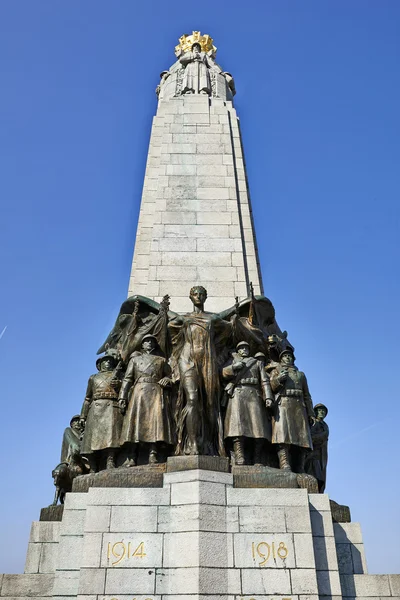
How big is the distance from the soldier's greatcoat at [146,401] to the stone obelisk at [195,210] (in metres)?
2.03

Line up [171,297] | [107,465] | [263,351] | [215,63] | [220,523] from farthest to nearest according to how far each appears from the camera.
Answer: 1. [215,63]
2. [171,297]
3. [263,351]
4. [107,465]
5. [220,523]

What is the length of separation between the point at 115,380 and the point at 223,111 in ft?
28.9

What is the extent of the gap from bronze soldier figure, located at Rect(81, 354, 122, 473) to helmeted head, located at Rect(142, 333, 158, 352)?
735mm

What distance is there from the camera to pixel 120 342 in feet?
35.2

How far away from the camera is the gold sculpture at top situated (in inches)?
773

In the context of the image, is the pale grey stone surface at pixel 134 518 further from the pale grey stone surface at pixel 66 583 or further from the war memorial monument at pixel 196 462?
the pale grey stone surface at pixel 66 583

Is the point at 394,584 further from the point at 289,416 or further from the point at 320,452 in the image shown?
the point at 320,452

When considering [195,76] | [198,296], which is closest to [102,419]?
[198,296]

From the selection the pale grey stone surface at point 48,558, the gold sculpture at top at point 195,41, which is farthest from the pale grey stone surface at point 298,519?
the gold sculpture at top at point 195,41

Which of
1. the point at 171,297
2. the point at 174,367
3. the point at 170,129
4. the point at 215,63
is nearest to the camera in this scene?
the point at 174,367

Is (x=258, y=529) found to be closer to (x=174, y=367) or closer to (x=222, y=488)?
(x=222, y=488)

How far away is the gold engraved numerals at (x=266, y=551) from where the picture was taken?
7730 millimetres

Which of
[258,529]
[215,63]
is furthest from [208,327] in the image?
[215,63]

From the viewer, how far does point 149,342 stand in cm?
995
